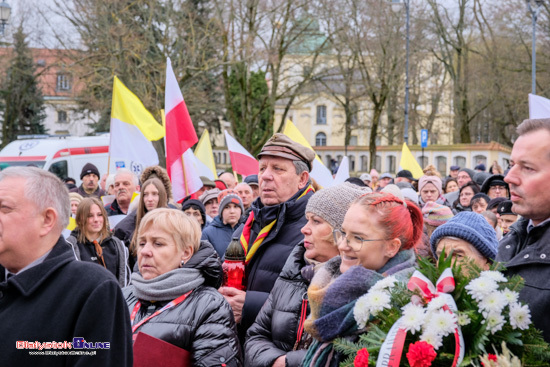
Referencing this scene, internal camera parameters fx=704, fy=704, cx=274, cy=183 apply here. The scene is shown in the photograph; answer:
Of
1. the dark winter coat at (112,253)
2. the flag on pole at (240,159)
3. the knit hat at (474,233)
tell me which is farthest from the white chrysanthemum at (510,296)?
the flag on pole at (240,159)

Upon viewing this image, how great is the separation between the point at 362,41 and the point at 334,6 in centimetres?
293

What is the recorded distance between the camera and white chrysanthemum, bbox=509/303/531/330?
8.05 feet

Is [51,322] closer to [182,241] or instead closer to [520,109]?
[182,241]

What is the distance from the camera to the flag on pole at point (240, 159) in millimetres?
11539

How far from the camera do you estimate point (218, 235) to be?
23.4 feet

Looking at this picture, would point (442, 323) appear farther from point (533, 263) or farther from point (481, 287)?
point (533, 263)

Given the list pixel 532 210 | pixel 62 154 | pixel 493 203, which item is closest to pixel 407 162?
pixel 493 203

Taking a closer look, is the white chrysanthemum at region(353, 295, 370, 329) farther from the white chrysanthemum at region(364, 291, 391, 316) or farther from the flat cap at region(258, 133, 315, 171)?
the flat cap at region(258, 133, 315, 171)

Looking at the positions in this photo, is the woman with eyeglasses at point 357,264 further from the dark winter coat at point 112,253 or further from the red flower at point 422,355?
the dark winter coat at point 112,253

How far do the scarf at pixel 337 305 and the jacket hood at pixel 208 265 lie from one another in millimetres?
941

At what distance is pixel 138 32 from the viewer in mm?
26938

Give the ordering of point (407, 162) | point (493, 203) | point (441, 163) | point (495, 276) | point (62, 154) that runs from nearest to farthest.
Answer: point (495, 276), point (493, 203), point (407, 162), point (62, 154), point (441, 163)

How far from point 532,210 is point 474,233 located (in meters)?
0.60

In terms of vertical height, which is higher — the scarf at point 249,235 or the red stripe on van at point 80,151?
the red stripe on van at point 80,151
